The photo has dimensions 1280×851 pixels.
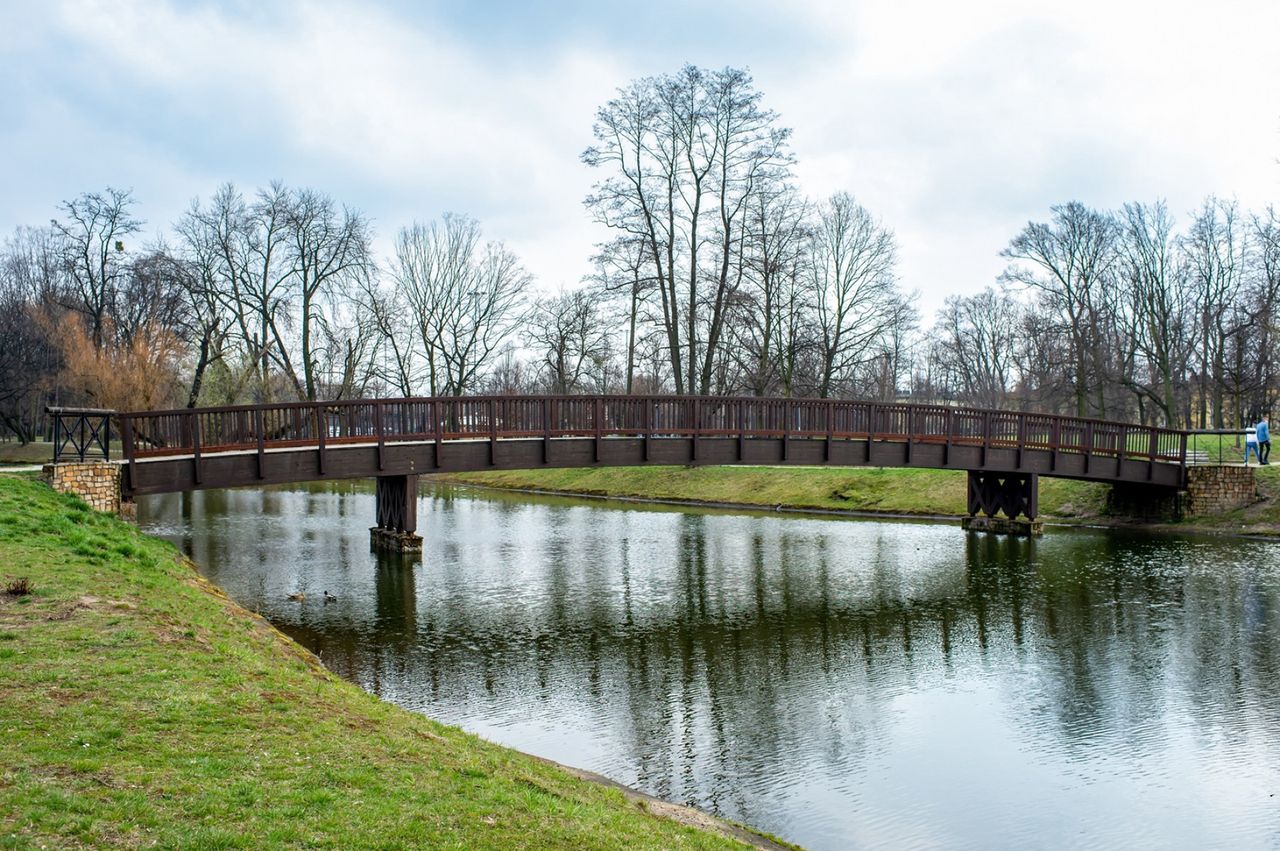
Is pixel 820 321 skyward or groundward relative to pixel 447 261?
groundward

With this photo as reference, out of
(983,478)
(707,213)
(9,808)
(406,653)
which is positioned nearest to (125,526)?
(406,653)

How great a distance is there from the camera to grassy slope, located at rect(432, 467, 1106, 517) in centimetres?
3806

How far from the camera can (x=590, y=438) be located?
979 inches

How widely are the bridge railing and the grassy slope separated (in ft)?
18.4

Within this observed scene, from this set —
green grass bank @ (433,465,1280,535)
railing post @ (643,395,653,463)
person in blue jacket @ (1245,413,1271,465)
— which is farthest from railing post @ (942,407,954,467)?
person in blue jacket @ (1245,413,1271,465)

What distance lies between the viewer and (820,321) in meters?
50.6

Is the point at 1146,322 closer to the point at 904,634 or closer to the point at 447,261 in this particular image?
the point at 447,261

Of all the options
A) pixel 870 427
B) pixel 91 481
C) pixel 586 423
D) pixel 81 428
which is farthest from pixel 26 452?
pixel 870 427

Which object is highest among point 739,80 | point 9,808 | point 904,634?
point 739,80

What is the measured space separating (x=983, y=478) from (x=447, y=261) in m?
32.8

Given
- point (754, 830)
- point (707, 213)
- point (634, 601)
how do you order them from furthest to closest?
1. point (707, 213)
2. point (634, 601)
3. point (754, 830)

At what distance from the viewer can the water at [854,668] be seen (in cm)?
953

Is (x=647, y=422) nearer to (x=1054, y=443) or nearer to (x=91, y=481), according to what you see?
(x=91, y=481)

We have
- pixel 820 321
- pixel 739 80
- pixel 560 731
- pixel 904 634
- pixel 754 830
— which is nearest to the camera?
pixel 754 830
